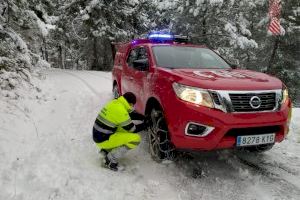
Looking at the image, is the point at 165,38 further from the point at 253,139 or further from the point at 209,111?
the point at 253,139

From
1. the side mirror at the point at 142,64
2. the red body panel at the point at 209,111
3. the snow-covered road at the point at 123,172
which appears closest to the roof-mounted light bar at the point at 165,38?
the side mirror at the point at 142,64

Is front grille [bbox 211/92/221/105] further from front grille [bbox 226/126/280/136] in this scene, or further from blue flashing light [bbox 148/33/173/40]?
blue flashing light [bbox 148/33/173/40]

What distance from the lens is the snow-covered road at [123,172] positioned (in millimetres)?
5079

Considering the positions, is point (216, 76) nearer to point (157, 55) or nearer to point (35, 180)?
point (157, 55)

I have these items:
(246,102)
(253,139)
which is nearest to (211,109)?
(246,102)

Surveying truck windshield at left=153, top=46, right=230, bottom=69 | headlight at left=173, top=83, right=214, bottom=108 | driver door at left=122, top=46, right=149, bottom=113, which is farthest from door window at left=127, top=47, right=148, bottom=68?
headlight at left=173, top=83, right=214, bottom=108

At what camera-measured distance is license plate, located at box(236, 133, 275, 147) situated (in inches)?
211

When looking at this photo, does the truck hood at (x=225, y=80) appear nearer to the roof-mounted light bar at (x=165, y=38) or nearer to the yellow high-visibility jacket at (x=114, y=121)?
the yellow high-visibility jacket at (x=114, y=121)

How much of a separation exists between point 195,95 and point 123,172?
1646mm

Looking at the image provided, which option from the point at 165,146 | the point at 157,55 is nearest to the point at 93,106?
the point at 157,55

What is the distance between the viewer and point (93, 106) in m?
10.8

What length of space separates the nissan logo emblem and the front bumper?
4.2 inches

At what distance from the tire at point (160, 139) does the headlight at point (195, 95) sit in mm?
694

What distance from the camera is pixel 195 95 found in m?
5.36
